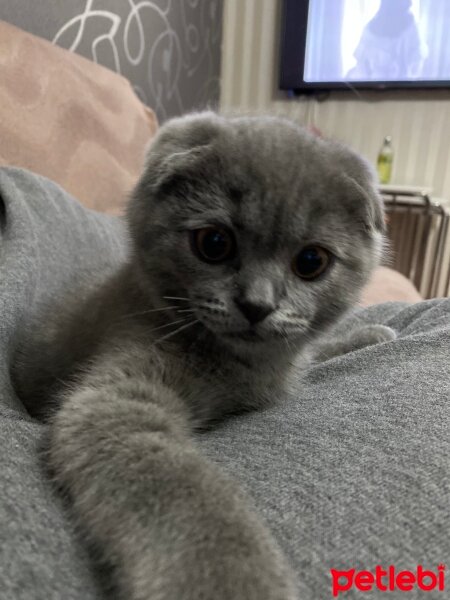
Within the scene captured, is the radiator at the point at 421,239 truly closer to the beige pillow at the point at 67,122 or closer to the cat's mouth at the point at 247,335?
the beige pillow at the point at 67,122

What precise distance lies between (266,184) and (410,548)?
44cm

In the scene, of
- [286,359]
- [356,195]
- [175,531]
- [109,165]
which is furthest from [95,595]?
[109,165]

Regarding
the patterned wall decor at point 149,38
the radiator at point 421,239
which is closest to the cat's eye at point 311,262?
the patterned wall decor at point 149,38

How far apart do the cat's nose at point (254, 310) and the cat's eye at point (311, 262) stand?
0.09 m

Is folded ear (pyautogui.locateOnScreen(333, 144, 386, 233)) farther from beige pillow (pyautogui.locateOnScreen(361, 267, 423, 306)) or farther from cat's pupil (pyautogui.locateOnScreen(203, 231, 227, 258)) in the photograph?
beige pillow (pyautogui.locateOnScreen(361, 267, 423, 306))

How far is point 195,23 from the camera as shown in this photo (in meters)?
2.58

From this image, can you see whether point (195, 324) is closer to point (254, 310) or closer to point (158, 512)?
point (254, 310)

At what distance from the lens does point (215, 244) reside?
676 millimetres

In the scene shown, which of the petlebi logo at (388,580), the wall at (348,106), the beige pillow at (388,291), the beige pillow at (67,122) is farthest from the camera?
the wall at (348,106)

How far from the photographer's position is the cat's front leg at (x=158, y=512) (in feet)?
1.36

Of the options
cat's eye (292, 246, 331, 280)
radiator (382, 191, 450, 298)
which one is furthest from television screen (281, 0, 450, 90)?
cat's eye (292, 246, 331, 280)

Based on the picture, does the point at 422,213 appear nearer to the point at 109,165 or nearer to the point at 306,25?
the point at 306,25

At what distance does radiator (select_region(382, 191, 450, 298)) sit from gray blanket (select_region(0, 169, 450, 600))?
184 cm

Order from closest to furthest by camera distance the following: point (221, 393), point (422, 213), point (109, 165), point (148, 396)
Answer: point (148, 396)
point (221, 393)
point (109, 165)
point (422, 213)
